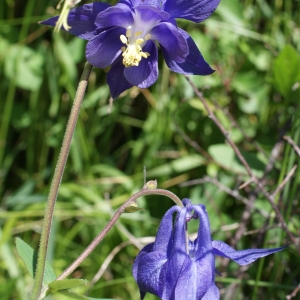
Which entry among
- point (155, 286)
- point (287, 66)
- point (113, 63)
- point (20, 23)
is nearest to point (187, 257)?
point (155, 286)

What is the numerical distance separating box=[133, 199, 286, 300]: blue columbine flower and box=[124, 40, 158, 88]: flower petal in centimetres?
38

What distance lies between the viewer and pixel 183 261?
4.54 feet

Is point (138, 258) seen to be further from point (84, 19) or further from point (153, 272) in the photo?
point (84, 19)

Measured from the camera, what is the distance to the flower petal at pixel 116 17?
138 centimetres

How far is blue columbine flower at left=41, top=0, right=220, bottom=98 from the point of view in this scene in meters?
1.42

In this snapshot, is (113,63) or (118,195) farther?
(118,195)

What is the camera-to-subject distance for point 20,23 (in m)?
2.79

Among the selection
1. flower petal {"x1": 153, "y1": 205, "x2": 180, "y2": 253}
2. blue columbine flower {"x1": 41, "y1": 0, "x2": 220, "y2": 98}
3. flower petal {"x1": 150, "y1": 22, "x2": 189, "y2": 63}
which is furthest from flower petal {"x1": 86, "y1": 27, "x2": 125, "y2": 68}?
flower petal {"x1": 153, "y1": 205, "x2": 180, "y2": 253}

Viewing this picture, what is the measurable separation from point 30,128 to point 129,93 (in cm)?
59

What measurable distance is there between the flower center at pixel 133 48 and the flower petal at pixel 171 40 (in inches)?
1.4

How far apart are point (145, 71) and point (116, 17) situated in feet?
0.62

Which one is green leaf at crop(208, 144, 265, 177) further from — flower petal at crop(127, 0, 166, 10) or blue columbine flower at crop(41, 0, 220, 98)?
flower petal at crop(127, 0, 166, 10)

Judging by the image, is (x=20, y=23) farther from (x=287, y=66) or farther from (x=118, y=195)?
(x=287, y=66)

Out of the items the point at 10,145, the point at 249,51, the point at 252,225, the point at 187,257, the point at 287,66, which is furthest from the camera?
the point at 10,145
